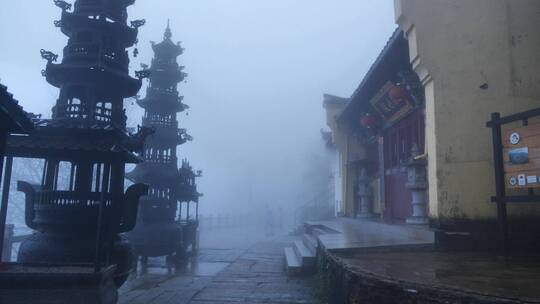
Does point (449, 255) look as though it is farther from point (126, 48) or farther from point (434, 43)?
point (126, 48)

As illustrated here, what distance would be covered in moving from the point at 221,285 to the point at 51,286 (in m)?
3.96

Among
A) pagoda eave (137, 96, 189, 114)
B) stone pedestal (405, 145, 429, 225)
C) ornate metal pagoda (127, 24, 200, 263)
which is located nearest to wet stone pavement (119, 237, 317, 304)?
ornate metal pagoda (127, 24, 200, 263)

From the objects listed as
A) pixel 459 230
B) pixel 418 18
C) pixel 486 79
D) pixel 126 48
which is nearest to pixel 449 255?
pixel 459 230

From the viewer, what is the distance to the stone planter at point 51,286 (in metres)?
5.79

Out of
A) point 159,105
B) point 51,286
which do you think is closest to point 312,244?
point 51,286

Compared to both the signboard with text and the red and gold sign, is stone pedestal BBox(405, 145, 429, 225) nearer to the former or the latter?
the red and gold sign

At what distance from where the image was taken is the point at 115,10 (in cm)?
922

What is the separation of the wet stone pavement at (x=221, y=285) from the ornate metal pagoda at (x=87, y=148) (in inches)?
56.9

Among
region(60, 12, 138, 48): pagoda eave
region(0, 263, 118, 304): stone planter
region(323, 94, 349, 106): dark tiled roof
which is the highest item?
region(323, 94, 349, 106): dark tiled roof

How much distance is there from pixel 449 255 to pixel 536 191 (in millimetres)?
2034

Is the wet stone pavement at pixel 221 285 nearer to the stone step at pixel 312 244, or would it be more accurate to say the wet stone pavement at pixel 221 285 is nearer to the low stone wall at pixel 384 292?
the stone step at pixel 312 244

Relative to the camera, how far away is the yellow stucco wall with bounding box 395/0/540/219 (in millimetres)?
6539

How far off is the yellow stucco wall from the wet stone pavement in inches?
125

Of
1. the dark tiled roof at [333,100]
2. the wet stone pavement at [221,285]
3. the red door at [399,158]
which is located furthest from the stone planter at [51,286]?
the dark tiled roof at [333,100]
